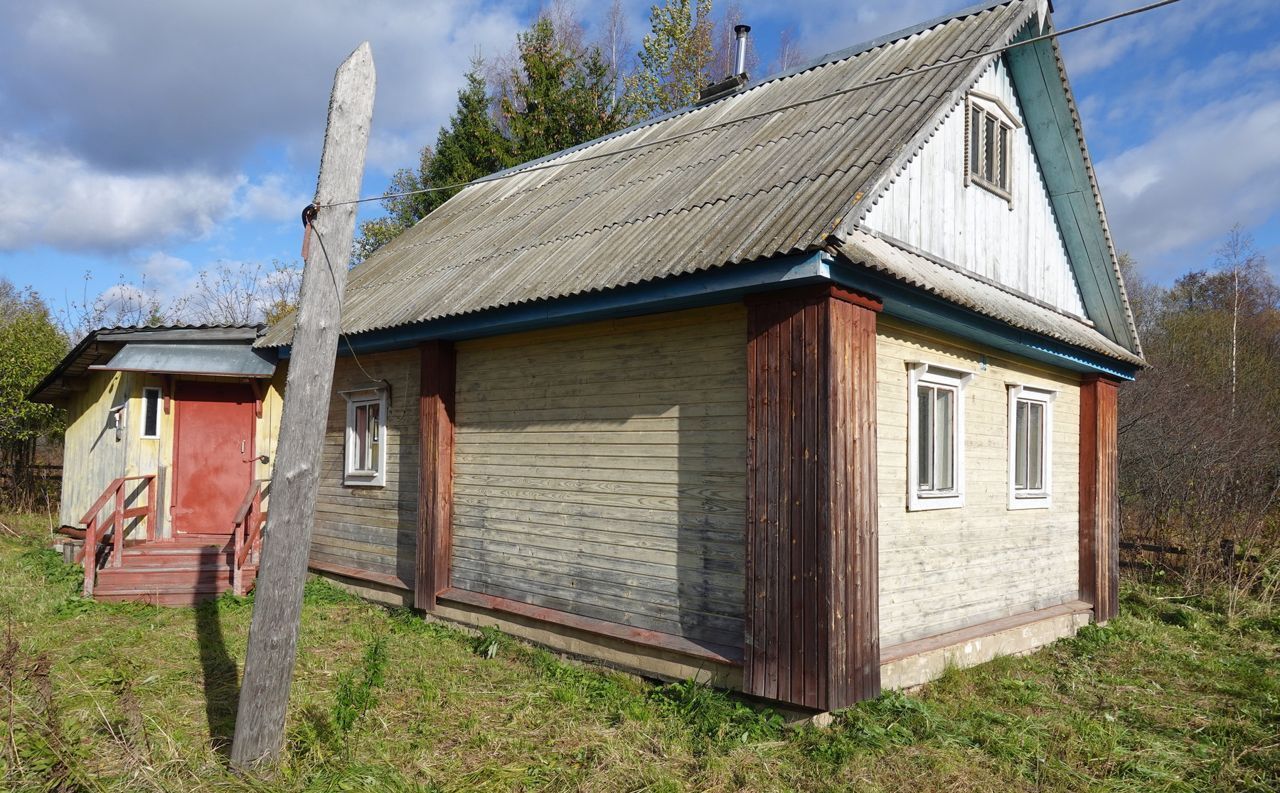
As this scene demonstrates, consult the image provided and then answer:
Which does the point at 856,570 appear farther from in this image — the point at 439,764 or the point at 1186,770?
the point at 439,764

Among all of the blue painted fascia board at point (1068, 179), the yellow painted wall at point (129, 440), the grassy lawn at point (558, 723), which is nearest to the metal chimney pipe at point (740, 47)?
the blue painted fascia board at point (1068, 179)

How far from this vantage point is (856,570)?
5.96 metres

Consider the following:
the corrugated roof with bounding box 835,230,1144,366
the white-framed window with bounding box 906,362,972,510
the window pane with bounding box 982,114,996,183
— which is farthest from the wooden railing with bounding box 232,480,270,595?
the window pane with bounding box 982,114,996,183

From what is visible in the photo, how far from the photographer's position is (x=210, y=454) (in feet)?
37.0

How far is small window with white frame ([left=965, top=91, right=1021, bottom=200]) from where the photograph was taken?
8.23m

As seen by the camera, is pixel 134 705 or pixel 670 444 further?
pixel 670 444

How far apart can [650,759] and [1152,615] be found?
26.0 ft

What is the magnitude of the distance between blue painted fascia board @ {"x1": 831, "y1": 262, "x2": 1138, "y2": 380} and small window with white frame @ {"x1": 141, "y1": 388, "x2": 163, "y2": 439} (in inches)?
352

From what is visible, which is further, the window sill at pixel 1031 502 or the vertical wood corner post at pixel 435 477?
the vertical wood corner post at pixel 435 477

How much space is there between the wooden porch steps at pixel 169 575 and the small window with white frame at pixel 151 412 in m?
1.49

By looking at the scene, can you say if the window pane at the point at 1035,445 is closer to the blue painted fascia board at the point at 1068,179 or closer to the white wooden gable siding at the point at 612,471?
the blue painted fascia board at the point at 1068,179

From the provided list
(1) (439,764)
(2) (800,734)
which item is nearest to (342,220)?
(1) (439,764)

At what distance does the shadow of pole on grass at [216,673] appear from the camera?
5.71 m

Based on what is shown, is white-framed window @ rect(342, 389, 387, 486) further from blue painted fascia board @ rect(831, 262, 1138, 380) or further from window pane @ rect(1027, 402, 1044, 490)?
window pane @ rect(1027, 402, 1044, 490)
